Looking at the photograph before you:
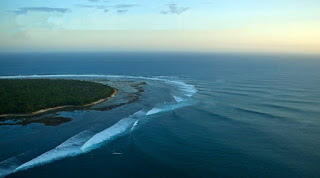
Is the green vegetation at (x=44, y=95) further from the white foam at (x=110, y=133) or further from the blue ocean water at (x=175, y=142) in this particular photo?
the white foam at (x=110, y=133)

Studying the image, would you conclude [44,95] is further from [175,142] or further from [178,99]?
[175,142]

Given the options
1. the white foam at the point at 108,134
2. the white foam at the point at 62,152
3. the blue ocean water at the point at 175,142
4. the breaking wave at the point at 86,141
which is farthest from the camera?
the white foam at the point at 108,134

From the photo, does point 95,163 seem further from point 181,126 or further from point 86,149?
point 181,126

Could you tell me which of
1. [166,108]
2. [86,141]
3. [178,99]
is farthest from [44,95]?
[178,99]

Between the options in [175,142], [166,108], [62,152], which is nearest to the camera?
[62,152]

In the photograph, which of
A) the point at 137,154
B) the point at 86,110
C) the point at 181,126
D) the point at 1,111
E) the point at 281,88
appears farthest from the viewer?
the point at 281,88

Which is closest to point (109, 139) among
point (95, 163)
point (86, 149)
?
point (86, 149)

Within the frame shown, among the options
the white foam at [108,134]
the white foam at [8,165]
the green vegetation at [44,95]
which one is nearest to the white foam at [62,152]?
the white foam at [8,165]

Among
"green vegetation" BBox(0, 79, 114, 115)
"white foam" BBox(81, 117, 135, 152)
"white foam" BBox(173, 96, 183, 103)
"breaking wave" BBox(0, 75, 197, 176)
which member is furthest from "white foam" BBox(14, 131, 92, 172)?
"white foam" BBox(173, 96, 183, 103)

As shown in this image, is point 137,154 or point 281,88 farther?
point 281,88
